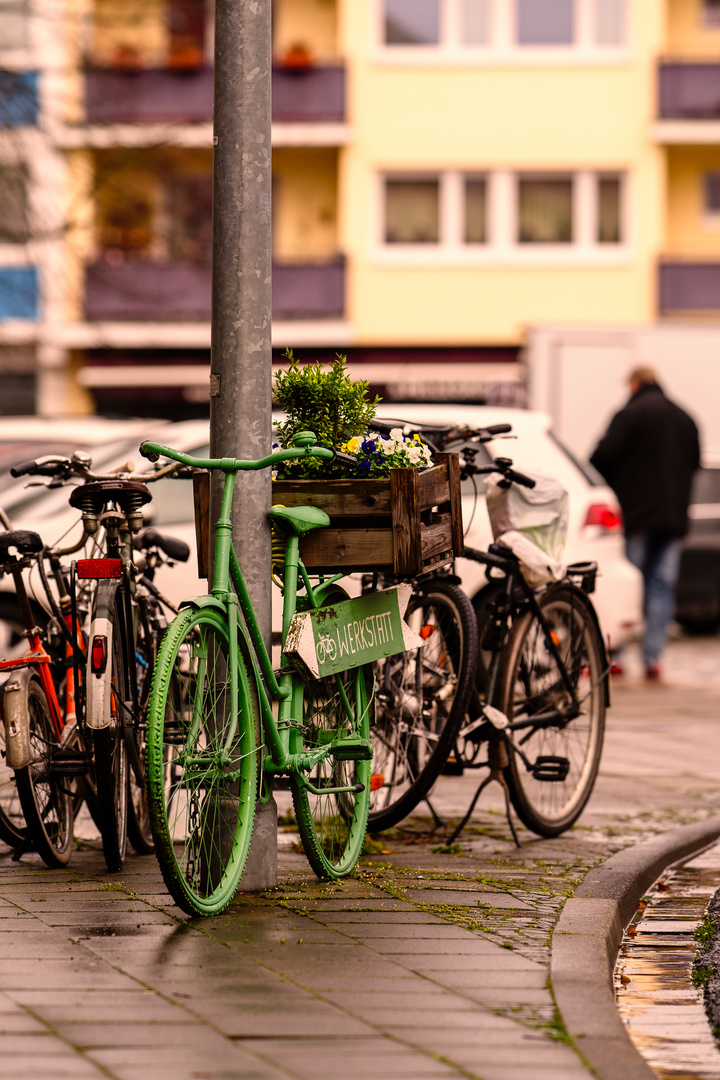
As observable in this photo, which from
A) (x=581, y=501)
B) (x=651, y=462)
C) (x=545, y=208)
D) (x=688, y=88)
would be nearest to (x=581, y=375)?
(x=651, y=462)

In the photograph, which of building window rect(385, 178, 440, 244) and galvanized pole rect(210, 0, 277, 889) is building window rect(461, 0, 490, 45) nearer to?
Result: building window rect(385, 178, 440, 244)

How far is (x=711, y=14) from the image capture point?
3092 cm

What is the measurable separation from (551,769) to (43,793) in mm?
1801

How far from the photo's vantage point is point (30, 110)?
15.4 metres

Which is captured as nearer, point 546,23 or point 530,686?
point 530,686

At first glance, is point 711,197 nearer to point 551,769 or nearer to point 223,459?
point 551,769

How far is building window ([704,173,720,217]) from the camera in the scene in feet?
101

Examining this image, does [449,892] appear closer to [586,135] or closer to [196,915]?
[196,915]

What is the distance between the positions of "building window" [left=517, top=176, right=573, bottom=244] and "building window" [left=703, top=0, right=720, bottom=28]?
3625 mm

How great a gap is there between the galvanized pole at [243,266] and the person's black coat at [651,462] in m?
8.52

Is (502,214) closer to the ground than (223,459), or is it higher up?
higher up

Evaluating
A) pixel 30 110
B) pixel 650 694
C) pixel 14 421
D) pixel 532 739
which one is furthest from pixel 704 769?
pixel 30 110

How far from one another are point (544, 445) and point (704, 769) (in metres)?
3.05

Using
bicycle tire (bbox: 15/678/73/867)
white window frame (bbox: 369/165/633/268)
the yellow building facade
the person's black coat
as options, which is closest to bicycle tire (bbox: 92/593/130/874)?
bicycle tire (bbox: 15/678/73/867)
